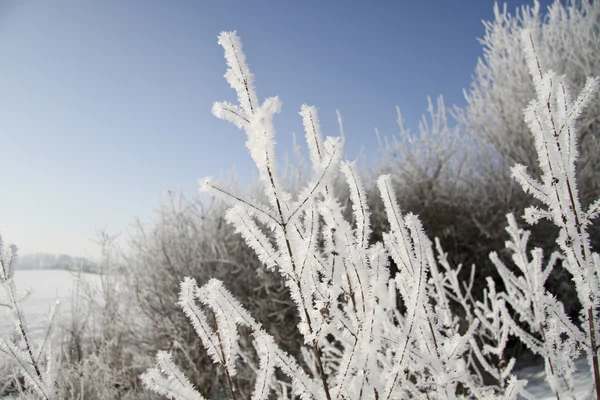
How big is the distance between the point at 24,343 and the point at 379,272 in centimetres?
151

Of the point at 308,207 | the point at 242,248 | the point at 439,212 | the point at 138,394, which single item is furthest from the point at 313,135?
the point at 439,212

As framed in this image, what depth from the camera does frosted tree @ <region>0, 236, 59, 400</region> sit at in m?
1.40

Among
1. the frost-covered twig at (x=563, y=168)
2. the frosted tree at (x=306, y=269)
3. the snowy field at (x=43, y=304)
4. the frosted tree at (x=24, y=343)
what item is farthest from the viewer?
the snowy field at (x=43, y=304)

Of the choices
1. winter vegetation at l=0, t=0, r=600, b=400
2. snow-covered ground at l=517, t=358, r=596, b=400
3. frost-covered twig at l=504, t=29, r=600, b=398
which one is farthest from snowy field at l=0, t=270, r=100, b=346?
snow-covered ground at l=517, t=358, r=596, b=400

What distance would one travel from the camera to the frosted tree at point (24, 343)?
140 centimetres

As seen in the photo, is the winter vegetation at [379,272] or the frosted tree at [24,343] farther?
the frosted tree at [24,343]

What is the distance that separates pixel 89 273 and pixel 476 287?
7.16m

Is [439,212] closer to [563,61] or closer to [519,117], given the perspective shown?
[519,117]

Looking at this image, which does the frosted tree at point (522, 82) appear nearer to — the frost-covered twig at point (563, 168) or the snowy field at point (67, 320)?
the snowy field at point (67, 320)

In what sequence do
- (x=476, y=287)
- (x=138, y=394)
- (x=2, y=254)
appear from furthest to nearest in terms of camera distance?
(x=476, y=287) < (x=138, y=394) < (x=2, y=254)

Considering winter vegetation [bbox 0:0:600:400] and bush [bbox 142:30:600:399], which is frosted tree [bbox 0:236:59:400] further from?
bush [bbox 142:30:600:399]

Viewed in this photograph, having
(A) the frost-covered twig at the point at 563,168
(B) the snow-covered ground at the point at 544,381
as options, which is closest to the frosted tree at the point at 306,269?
(A) the frost-covered twig at the point at 563,168

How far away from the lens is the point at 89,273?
610cm

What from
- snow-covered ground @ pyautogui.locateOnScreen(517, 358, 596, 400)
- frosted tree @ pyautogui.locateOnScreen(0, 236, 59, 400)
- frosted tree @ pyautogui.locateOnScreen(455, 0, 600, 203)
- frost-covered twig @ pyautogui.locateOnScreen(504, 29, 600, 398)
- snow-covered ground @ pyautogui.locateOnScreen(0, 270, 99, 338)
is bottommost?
snow-covered ground @ pyautogui.locateOnScreen(517, 358, 596, 400)
